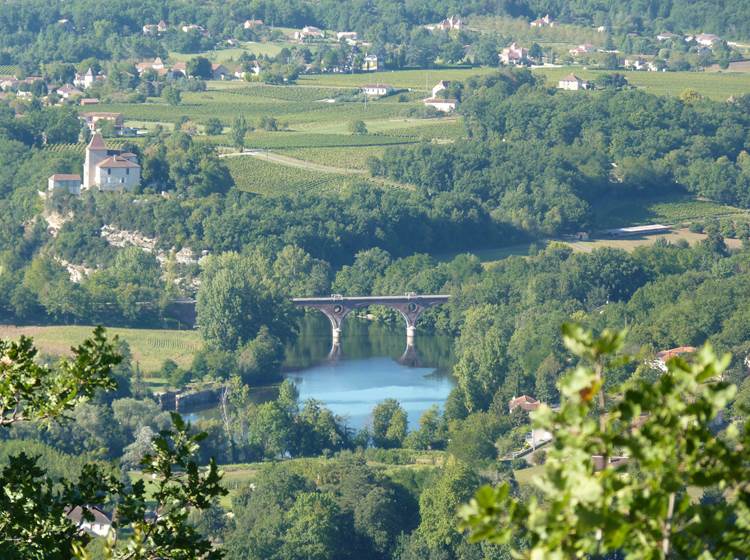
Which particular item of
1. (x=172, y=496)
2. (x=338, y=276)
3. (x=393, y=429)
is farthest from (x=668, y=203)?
(x=172, y=496)

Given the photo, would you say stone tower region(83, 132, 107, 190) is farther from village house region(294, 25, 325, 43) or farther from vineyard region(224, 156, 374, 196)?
village house region(294, 25, 325, 43)

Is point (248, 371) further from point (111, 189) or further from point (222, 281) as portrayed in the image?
point (111, 189)

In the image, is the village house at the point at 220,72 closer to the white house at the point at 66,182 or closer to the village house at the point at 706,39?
the white house at the point at 66,182

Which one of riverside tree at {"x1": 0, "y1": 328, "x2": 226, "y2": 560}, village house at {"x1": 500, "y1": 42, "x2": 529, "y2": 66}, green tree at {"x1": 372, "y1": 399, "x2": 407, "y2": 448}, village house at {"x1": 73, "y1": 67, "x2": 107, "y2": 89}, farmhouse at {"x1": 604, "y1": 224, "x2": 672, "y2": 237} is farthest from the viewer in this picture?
village house at {"x1": 500, "y1": 42, "x2": 529, "y2": 66}

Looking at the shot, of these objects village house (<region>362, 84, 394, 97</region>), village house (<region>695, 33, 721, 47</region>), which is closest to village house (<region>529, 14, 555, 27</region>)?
village house (<region>695, 33, 721, 47</region>)

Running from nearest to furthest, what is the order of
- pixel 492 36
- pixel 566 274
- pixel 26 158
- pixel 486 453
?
pixel 486 453, pixel 566 274, pixel 26 158, pixel 492 36

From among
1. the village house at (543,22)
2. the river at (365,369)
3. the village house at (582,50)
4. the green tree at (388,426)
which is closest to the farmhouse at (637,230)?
the river at (365,369)

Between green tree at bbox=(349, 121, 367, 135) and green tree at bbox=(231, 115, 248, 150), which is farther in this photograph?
green tree at bbox=(349, 121, 367, 135)
